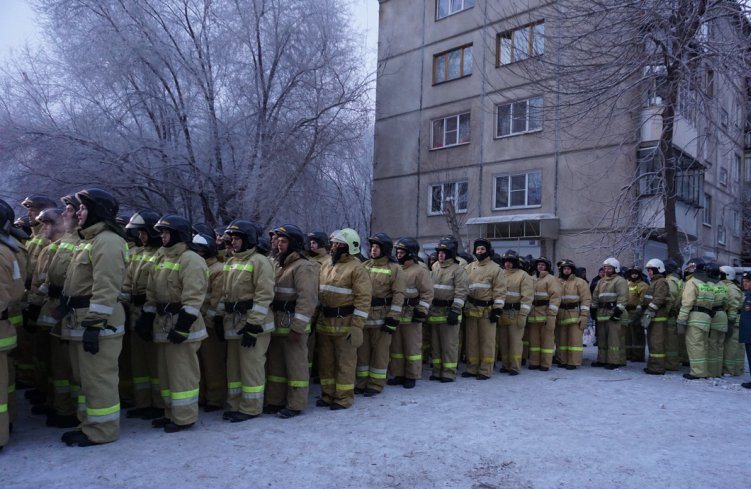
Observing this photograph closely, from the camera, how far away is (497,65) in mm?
20750

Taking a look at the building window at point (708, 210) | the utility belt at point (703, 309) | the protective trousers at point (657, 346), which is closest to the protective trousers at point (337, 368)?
the protective trousers at point (657, 346)

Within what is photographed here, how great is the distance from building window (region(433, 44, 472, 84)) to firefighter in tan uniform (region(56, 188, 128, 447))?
19.4 metres

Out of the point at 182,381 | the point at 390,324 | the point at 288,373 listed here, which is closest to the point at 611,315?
the point at 390,324

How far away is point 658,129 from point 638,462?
47.4 feet

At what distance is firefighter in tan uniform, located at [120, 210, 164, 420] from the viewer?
639cm

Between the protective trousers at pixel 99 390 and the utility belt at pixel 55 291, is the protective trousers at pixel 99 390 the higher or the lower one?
the lower one

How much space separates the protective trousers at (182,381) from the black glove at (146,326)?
0.76 ft

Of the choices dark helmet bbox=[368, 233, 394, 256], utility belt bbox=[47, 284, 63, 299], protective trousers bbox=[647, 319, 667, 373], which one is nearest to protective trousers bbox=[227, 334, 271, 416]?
utility belt bbox=[47, 284, 63, 299]

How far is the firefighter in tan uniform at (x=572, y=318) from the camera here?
11.0 meters

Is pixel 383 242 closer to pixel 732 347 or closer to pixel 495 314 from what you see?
pixel 495 314

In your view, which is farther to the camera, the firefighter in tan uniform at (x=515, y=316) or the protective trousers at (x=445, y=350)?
the firefighter in tan uniform at (x=515, y=316)

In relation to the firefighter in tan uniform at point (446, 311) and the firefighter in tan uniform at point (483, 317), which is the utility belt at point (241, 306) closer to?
the firefighter in tan uniform at point (446, 311)

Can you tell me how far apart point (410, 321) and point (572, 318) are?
165 inches

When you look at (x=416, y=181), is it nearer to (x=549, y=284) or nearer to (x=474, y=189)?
(x=474, y=189)
